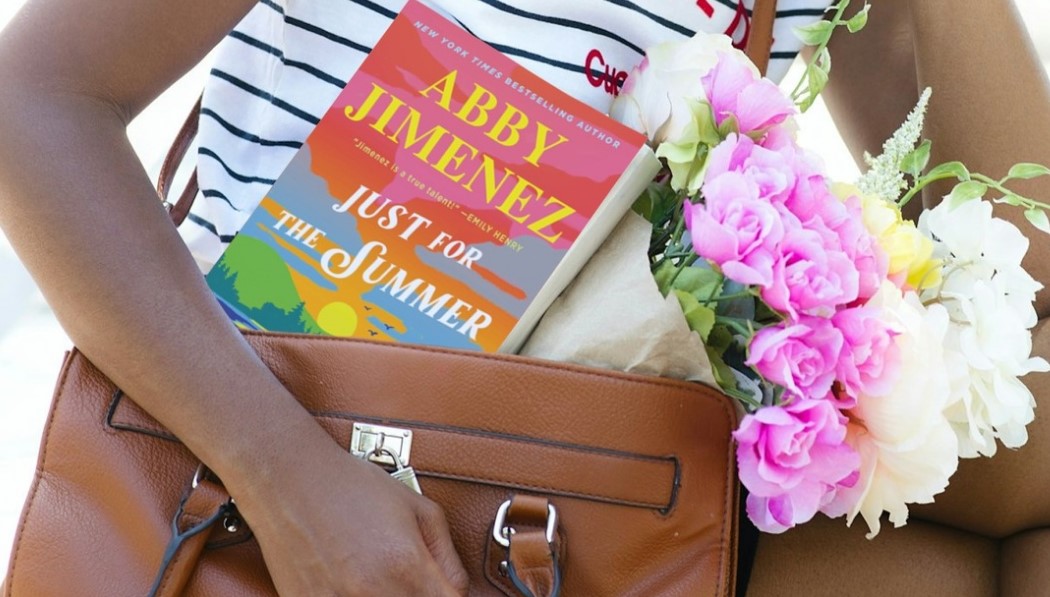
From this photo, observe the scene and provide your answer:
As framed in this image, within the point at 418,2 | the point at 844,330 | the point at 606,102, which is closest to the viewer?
the point at 844,330

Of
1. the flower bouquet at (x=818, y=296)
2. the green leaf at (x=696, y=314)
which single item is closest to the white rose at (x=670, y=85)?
the flower bouquet at (x=818, y=296)

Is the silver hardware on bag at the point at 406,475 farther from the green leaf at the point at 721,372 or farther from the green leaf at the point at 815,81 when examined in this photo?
the green leaf at the point at 815,81

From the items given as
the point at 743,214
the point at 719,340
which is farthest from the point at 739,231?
the point at 719,340

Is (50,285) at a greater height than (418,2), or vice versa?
(418,2)

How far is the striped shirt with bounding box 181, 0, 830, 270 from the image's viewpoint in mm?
845

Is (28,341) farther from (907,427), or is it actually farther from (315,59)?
(907,427)

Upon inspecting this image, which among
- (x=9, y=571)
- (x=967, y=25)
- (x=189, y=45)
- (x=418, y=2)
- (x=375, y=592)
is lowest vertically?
(x=9, y=571)

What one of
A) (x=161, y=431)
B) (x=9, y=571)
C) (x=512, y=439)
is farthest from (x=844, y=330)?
(x=9, y=571)

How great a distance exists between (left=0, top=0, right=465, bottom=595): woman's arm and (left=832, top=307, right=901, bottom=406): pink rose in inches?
10.9

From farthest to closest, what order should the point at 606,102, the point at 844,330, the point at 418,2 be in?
the point at 606,102 < the point at 418,2 < the point at 844,330

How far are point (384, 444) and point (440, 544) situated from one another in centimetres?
7

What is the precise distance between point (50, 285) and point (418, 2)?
0.32m

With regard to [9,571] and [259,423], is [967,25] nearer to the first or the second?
[259,423]

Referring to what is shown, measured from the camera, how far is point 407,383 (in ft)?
2.30
